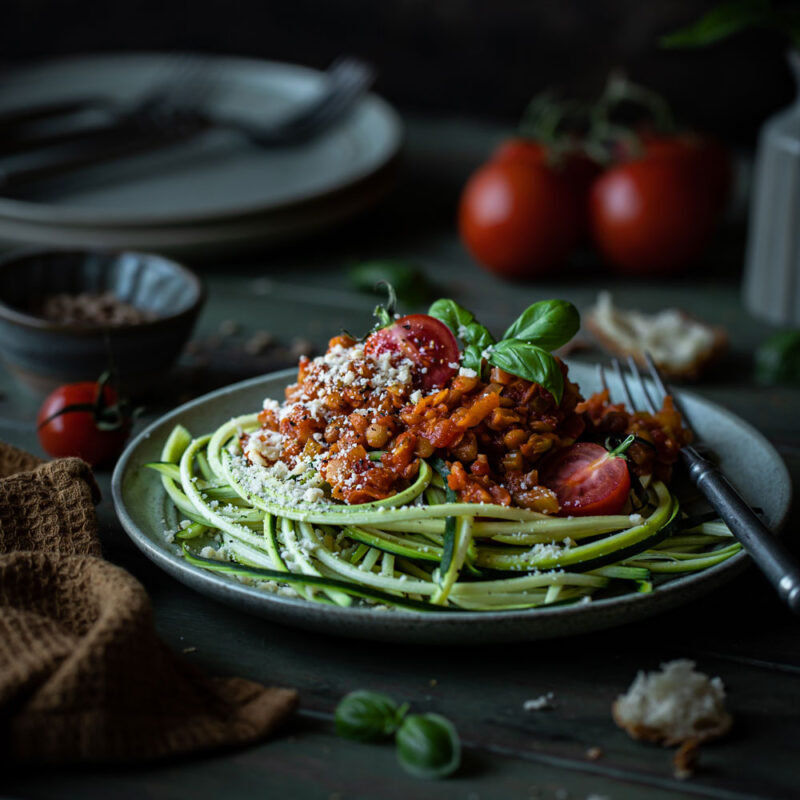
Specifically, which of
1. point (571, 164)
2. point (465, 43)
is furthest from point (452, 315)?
point (465, 43)

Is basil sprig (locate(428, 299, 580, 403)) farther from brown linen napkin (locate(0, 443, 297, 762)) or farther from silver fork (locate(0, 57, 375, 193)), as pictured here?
silver fork (locate(0, 57, 375, 193))

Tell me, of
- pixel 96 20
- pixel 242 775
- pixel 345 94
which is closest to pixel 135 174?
pixel 345 94

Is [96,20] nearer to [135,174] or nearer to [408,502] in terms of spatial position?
[135,174]

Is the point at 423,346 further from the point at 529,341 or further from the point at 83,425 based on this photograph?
the point at 83,425

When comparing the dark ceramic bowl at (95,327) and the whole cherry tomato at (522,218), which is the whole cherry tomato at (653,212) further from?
Result: the dark ceramic bowl at (95,327)

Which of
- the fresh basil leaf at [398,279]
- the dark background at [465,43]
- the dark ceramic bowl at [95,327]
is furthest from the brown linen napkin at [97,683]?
the dark background at [465,43]

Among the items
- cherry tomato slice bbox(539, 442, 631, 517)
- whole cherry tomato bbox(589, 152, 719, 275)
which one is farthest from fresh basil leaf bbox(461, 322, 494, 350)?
whole cherry tomato bbox(589, 152, 719, 275)
